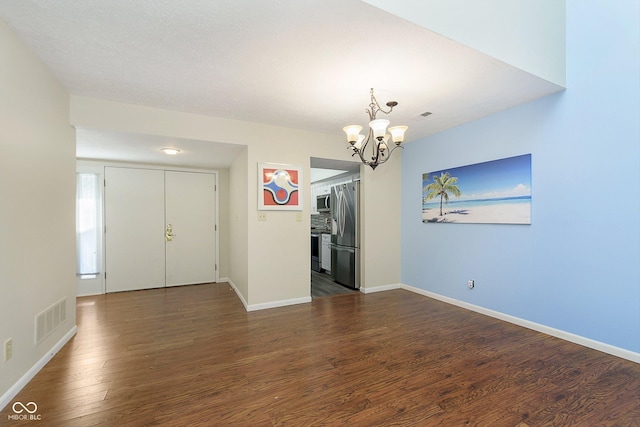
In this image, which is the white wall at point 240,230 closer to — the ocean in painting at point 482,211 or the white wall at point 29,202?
the white wall at point 29,202

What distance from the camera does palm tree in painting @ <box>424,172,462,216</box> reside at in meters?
3.80

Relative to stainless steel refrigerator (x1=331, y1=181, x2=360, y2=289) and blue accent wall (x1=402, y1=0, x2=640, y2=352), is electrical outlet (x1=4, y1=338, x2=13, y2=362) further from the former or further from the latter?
blue accent wall (x1=402, y1=0, x2=640, y2=352)

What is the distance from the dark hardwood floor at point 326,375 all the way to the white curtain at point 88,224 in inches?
57.5

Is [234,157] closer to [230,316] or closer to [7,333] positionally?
[230,316]

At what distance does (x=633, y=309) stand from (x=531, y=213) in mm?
1118

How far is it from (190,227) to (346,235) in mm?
2973

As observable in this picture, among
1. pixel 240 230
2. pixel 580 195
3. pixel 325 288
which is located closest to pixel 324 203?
pixel 325 288

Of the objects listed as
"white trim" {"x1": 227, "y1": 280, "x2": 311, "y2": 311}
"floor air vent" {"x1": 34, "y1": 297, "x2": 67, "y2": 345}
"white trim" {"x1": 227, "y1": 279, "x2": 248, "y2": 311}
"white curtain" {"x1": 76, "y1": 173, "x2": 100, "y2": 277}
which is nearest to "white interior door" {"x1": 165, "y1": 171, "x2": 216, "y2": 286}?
"white trim" {"x1": 227, "y1": 279, "x2": 248, "y2": 311}

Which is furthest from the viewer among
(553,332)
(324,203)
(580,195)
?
(324,203)

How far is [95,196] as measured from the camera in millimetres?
4504

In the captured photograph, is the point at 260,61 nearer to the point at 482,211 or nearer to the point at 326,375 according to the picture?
the point at 326,375

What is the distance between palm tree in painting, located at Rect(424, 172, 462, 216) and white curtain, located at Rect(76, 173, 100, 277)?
547 cm

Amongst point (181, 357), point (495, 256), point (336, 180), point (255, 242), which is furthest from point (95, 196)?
point (495, 256)

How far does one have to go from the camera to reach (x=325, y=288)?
16.0 feet
